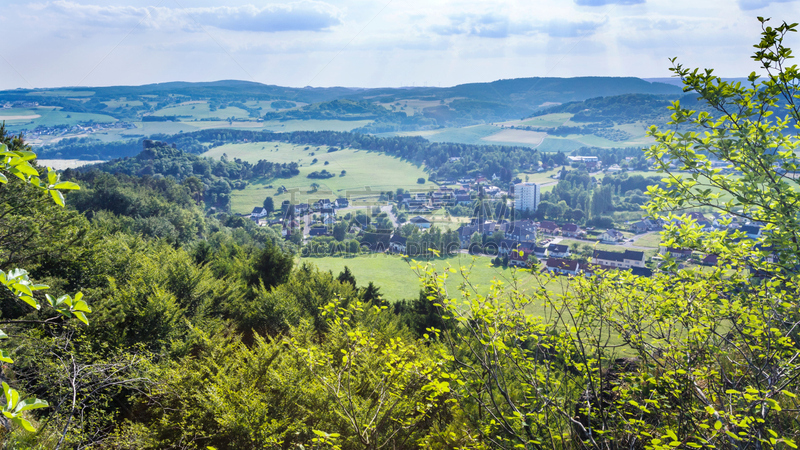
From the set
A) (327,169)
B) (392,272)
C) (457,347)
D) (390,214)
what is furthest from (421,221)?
(457,347)

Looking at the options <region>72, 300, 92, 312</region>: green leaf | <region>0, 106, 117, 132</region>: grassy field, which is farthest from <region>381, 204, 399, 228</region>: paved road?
<region>0, 106, 117, 132</region>: grassy field

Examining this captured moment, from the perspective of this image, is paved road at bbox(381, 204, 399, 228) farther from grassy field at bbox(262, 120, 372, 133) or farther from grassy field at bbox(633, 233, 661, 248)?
grassy field at bbox(262, 120, 372, 133)

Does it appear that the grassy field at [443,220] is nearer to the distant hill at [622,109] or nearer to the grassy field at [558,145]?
the grassy field at [558,145]

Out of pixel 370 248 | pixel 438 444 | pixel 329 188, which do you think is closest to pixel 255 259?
pixel 438 444

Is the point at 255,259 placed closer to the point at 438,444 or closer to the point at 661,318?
the point at 438,444

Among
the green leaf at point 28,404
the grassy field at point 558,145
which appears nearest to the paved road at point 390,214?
the green leaf at point 28,404
